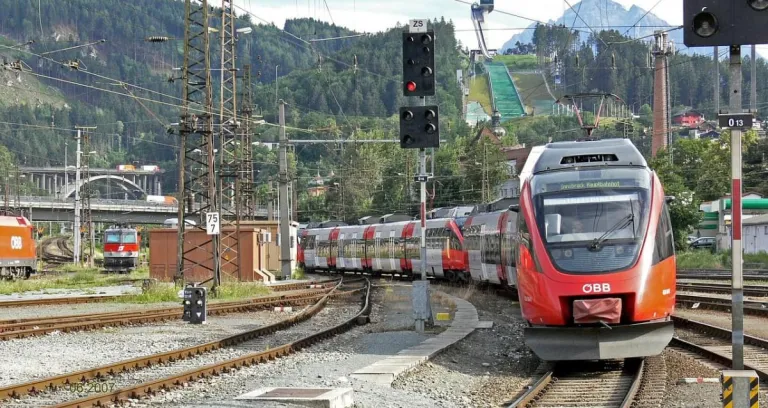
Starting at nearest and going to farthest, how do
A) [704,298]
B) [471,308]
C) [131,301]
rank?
[471,308] → [704,298] → [131,301]

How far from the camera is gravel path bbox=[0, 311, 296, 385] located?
17078 millimetres

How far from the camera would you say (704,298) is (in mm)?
31719

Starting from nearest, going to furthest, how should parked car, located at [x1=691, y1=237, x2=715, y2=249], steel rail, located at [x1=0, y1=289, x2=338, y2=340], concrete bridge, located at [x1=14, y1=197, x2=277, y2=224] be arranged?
steel rail, located at [x1=0, y1=289, x2=338, y2=340], parked car, located at [x1=691, y1=237, x2=715, y2=249], concrete bridge, located at [x1=14, y1=197, x2=277, y2=224]

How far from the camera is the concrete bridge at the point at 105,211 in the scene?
120 meters

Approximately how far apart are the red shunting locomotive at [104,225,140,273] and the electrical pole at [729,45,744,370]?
64.2m

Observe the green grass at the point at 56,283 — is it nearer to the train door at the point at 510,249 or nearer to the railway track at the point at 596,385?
the train door at the point at 510,249

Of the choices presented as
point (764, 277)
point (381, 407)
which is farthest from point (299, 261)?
point (381, 407)

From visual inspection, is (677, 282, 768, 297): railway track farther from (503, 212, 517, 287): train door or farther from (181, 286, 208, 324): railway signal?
(181, 286, 208, 324): railway signal

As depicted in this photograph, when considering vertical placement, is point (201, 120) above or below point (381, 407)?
above

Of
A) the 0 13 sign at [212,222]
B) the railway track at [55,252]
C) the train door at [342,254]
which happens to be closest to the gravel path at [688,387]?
the 0 13 sign at [212,222]

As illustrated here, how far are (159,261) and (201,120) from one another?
49.3 ft

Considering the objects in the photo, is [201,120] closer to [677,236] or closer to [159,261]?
[159,261]

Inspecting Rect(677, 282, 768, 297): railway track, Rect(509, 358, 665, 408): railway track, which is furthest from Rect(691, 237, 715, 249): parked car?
Rect(509, 358, 665, 408): railway track

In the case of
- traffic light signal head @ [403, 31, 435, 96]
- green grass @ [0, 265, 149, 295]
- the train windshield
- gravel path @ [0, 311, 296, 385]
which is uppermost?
traffic light signal head @ [403, 31, 435, 96]
